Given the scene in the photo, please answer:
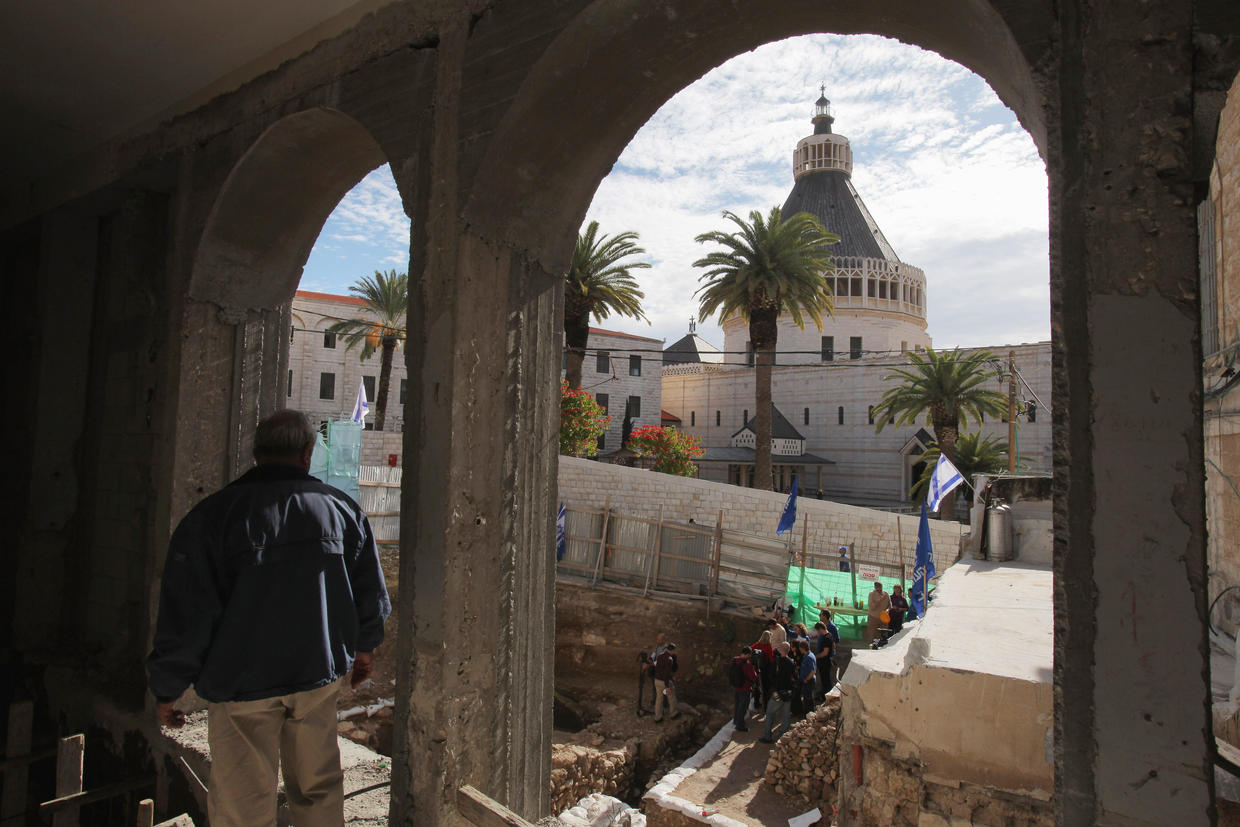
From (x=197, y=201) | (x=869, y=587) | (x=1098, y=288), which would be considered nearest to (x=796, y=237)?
(x=869, y=587)

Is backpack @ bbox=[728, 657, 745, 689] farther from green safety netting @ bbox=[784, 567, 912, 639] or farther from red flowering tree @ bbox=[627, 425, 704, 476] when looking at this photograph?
red flowering tree @ bbox=[627, 425, 704, 476]

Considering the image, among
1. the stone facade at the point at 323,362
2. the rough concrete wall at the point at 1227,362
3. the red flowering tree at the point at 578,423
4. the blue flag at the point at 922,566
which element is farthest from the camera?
the stone facade at the point at 323,362

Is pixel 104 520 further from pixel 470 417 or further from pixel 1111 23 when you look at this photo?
pixel 1111 23

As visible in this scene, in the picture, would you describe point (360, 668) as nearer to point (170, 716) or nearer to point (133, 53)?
point (170, 716)

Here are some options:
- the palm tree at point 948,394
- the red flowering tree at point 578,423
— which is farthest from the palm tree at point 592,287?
the palm tree at point 948,394

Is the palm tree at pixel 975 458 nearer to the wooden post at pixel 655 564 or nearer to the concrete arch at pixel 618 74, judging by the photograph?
the wooden post at pixel 655 564

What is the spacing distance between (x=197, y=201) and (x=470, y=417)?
2.51 metres

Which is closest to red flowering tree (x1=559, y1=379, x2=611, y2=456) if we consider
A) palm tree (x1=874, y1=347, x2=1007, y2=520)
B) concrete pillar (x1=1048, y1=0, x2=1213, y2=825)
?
palm tree (x1=874, y1=347, x2=1007, y2=520)

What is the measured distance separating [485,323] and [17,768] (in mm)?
3541

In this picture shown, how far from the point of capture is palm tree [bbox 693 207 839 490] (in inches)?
928

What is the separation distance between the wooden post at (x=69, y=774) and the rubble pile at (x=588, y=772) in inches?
263

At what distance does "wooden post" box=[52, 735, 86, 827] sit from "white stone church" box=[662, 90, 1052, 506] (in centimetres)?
3533

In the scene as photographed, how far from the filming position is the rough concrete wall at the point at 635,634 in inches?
617

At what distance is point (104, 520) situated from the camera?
190 inches
